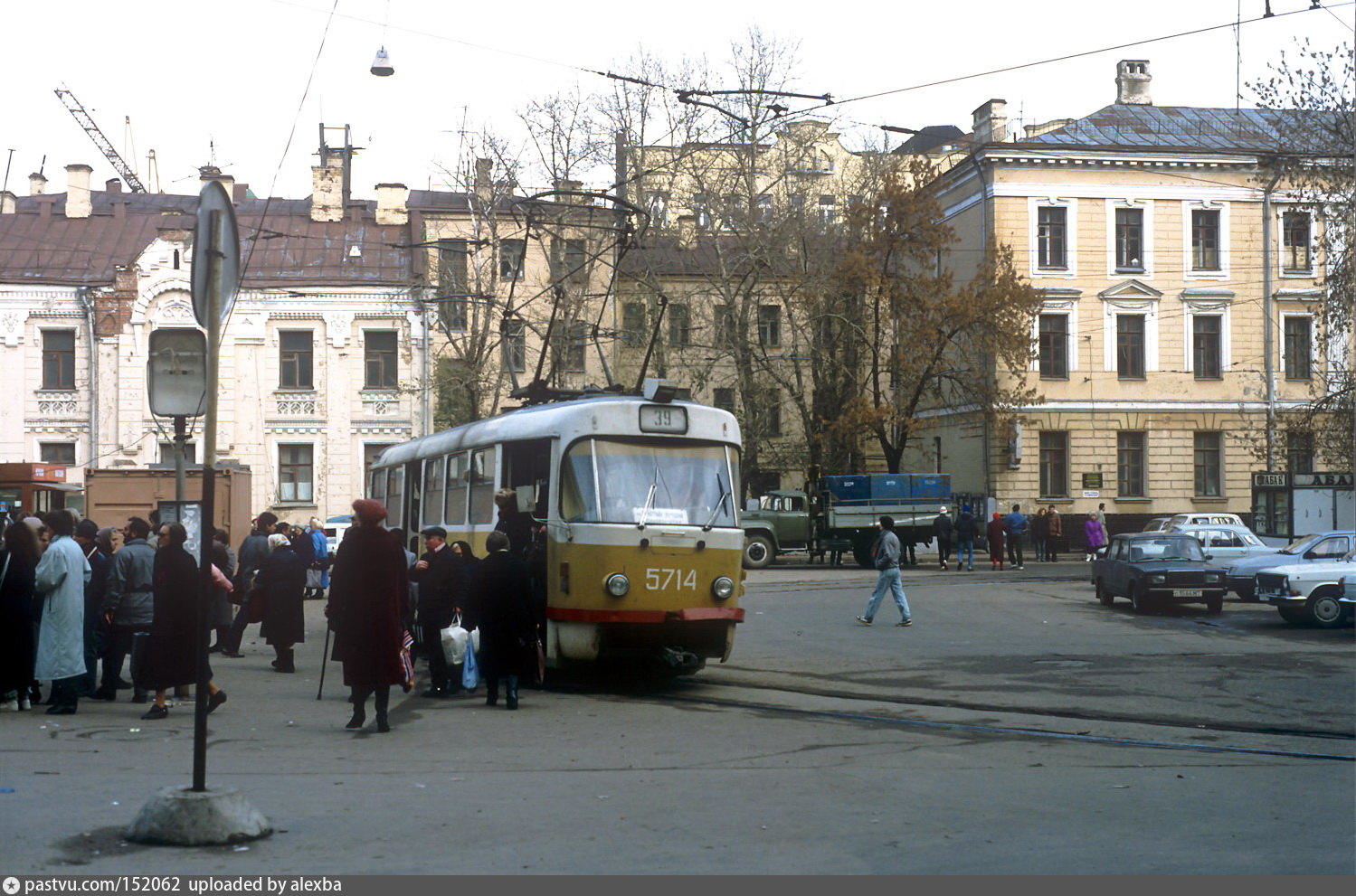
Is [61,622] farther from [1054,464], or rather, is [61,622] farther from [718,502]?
[1054,464]

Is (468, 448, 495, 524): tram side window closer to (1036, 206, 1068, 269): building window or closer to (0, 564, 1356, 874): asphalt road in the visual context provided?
(0, 564, 1356, 874): asphalt road

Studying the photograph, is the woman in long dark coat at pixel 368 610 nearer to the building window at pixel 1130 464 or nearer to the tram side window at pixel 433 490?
the tram side window at pixel 433 490

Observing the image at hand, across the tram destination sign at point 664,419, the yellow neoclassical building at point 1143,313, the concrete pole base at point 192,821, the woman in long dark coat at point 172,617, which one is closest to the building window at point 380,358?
the yellow neoclassical building at point 1143,313

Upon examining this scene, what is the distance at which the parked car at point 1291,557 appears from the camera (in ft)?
77.7

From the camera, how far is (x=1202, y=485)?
49.9 metres

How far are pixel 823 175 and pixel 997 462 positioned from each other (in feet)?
36.9

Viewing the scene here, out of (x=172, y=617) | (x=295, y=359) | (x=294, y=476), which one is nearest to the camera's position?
(x=172, y=617)

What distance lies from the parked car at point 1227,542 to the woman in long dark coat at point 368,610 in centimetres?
2375

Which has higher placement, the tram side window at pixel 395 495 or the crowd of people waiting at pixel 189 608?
the tram side window at pixel 395 495

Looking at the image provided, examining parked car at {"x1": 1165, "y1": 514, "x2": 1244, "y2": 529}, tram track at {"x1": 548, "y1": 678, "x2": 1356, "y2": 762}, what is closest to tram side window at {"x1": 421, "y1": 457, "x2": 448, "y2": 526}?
tram track at {"x1": 548, "y1": 678, "x2": 1356, "y2": 762}

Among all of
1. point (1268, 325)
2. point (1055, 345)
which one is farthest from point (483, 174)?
point (1268, 325)

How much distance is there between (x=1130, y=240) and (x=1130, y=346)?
3666mm

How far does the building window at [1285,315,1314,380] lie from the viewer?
50.2 metres

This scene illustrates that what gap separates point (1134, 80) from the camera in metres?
54.6
